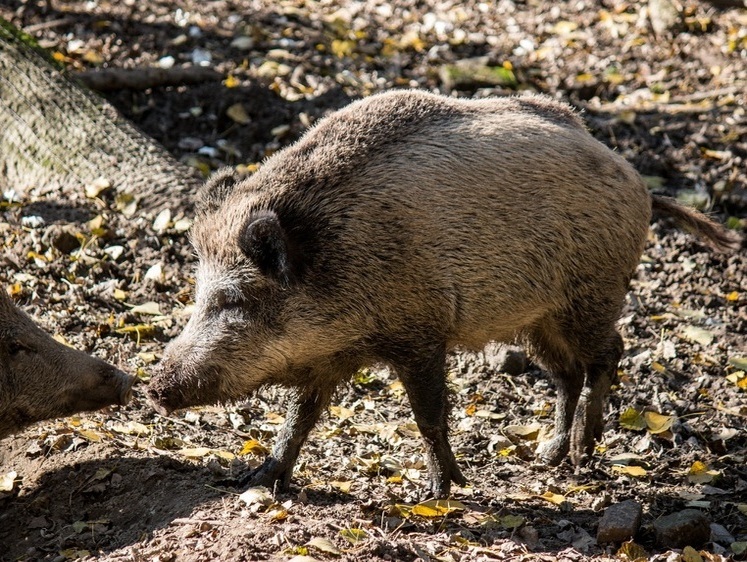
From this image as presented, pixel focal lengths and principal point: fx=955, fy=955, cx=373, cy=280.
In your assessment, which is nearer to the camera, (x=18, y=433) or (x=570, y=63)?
(x=18, y=433)

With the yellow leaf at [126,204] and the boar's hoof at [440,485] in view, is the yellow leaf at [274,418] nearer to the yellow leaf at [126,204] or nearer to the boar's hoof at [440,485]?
the boar's hoof at [440,485]

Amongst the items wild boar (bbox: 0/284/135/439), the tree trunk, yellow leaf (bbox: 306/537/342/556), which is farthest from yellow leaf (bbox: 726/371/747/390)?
the tree trunk

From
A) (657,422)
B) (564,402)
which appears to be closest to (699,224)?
(657,422)

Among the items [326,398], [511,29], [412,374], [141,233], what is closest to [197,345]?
[326,398]

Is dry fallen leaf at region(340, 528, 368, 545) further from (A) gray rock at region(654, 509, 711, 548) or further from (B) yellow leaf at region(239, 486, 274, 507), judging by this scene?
(A) gray rock at region(654, 509, 711, 548)

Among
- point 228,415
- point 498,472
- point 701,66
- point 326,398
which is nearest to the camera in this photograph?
point 326,398

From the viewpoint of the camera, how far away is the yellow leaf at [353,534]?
4055 millimetres

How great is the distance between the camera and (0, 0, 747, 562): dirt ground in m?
4.43

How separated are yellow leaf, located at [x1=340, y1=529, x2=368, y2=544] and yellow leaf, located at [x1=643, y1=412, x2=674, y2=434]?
217cm

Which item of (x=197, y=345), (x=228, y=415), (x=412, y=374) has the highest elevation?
(x=197, y=345)

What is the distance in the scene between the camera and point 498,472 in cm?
531

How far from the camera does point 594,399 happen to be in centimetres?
549

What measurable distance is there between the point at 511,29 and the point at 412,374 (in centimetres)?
705

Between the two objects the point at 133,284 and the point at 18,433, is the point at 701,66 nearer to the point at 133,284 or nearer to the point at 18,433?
the point at 133,284
